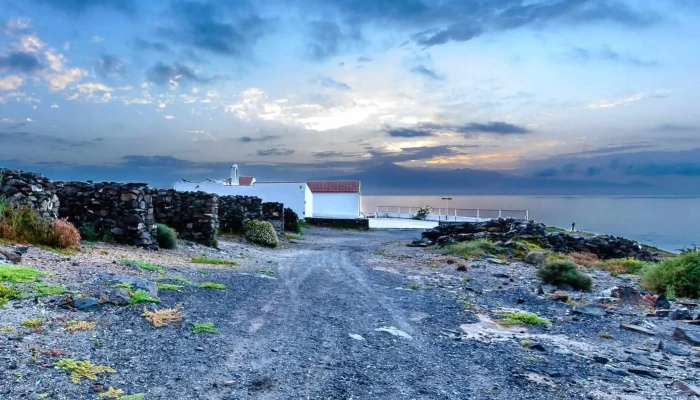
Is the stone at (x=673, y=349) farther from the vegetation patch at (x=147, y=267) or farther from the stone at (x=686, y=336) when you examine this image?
the vegetation patch at (x=147, y=267)

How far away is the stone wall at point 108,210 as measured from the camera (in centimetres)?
1257

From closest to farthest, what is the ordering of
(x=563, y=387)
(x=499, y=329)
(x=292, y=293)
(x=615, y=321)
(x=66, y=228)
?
(x=563, y=387) → (x=499, y=329) → (x=615, y=321) → (x=292, y=293) → (x=66, y=228)

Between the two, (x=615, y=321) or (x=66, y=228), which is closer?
(x=615, y=321)

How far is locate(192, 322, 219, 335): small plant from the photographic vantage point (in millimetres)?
5151

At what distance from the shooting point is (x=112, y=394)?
135 inches

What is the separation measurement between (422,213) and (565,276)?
125 feet

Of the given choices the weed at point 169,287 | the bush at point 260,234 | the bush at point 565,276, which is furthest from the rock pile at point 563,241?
the weed at point 169,287

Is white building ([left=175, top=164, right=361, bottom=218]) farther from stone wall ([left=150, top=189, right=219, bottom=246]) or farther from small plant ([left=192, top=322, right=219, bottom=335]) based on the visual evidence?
small plant ([left=192, top=322, right=219, bottom=335])

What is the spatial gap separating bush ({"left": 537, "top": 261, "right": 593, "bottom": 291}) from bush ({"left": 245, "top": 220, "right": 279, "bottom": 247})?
39.6 ft

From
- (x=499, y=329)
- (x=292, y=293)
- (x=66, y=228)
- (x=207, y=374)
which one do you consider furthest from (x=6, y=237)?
(x=499, y=329)

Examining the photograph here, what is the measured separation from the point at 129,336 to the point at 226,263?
7.30 m

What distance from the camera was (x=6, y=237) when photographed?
354 inches

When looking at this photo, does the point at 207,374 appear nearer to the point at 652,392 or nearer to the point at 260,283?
the point at 652,392

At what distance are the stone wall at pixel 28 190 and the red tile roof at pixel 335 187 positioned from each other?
42.2 meters
